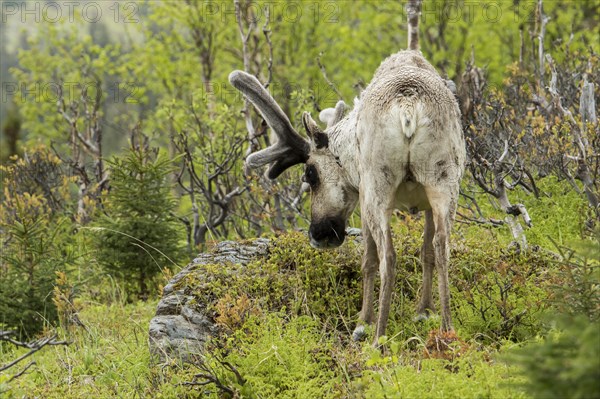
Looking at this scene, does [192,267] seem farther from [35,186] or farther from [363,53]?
[363,53]

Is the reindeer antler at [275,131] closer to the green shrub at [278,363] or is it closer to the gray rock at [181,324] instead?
the gray rock at [181,324]

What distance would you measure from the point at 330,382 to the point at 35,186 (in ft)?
35.5

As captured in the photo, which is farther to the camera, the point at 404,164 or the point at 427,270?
the point at 427,270

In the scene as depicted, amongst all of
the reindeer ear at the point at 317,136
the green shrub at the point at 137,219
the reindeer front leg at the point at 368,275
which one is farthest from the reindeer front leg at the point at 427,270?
the green shrub at the point at 137,219

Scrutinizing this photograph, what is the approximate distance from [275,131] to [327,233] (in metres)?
1.08

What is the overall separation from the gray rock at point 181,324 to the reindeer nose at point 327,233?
29.8 inches

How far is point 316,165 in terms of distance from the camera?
7.15m

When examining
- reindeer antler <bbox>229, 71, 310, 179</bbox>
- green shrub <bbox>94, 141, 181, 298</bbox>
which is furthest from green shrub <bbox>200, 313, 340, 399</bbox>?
green shrub <bbox>94, 141, 181, 298</bbox>

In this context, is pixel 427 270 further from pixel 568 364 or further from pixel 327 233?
pixel 568 364

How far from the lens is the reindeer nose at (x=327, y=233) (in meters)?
7.04

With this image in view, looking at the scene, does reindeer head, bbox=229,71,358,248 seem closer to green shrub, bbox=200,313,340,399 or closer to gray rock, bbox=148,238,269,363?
gray rock, bbox=148,238,269,363

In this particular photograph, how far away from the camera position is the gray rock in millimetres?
5969

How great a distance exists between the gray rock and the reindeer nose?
76 centimetres

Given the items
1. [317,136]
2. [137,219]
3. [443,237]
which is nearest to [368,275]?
[443,237]
